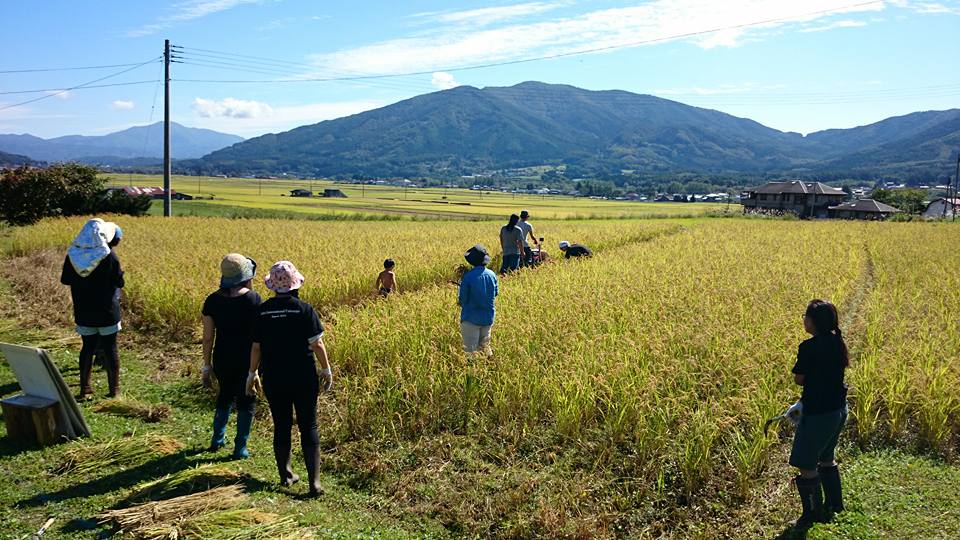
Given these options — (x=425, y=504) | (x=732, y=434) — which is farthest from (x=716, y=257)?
(x=425, y=504)

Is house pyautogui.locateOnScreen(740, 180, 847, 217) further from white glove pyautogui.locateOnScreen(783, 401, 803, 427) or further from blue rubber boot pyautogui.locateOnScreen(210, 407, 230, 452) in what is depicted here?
blue rubber boot pyautogui.locateOnScreen(210, 407, 230, 452)

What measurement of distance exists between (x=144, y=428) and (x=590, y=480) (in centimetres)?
454

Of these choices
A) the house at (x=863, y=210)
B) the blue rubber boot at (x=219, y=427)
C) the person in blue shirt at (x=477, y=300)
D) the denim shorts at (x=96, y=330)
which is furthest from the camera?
the house at (x=863, y=210)

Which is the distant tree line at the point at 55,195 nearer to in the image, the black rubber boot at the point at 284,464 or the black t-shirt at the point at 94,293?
the black t-shirt at the point at 94,293

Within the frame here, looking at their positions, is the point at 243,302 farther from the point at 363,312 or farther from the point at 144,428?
the point at 363,312

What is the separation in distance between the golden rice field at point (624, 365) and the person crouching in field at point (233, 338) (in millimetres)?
810

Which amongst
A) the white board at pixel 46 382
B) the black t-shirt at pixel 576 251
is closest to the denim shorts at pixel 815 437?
the white board at pixel 46 382

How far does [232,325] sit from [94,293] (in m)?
2.44

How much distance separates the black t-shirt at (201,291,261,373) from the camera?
5383 millimetres

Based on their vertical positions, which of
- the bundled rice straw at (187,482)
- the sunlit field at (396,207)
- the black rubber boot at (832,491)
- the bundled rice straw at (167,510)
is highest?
the sunlit field at (396,207)

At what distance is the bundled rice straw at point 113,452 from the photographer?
5.17 meters

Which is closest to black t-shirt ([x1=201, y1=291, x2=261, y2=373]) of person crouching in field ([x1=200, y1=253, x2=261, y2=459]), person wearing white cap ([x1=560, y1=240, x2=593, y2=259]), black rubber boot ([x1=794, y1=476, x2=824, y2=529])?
person crouching in field ([x1=200, y1=253, x2=261, y2=459])

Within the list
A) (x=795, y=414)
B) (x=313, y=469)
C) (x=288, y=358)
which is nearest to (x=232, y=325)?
(x=288, y=358)

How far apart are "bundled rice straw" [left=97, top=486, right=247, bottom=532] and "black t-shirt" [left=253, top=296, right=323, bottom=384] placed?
934 mm
